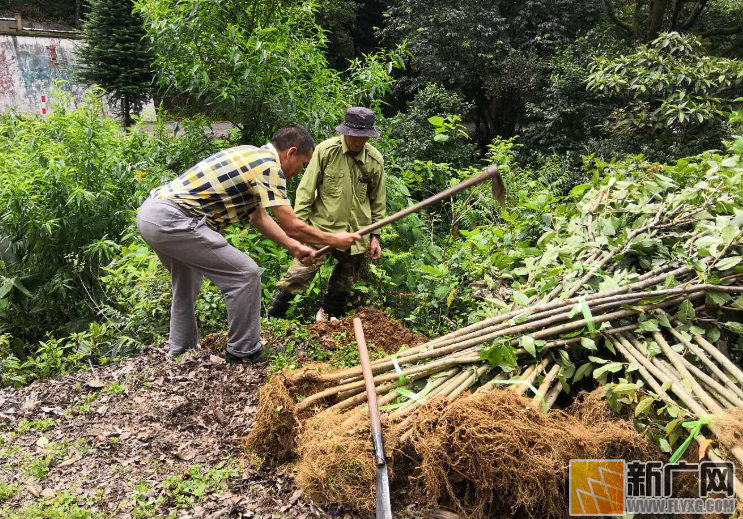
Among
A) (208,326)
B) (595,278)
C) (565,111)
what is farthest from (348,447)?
(565,111)

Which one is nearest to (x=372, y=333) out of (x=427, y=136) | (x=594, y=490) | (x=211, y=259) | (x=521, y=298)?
(x=211, y=259)

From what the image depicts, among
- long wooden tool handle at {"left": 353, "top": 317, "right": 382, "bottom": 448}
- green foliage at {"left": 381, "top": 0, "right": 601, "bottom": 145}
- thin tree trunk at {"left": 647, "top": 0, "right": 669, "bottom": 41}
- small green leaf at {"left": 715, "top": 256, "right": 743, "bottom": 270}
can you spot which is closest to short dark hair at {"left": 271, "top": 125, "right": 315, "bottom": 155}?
long wooden tool handle at {"left": 353, "top": 317, "right": 382, "bottom": 448}

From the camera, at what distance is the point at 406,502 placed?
2699 mm

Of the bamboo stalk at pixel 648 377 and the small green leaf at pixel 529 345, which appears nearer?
the bamboo stalk at pixel 648 377

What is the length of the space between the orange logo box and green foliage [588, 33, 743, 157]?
6355mm

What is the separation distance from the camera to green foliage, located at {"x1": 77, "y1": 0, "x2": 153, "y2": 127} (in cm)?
1622

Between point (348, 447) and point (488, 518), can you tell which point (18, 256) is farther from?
point (488, 518)

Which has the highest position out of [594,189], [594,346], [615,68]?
[615,68]

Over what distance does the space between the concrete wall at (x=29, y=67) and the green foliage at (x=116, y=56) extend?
12.5 feet

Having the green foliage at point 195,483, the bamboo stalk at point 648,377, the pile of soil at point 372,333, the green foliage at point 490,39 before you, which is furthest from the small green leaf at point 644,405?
the green foliage at point 490,39

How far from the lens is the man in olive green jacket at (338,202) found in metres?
5.04

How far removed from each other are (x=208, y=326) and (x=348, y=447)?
2.67 m

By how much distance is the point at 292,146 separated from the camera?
164 inches

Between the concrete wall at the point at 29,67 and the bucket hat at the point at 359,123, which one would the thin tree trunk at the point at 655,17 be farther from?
the concrete wall at the point at 29,67
